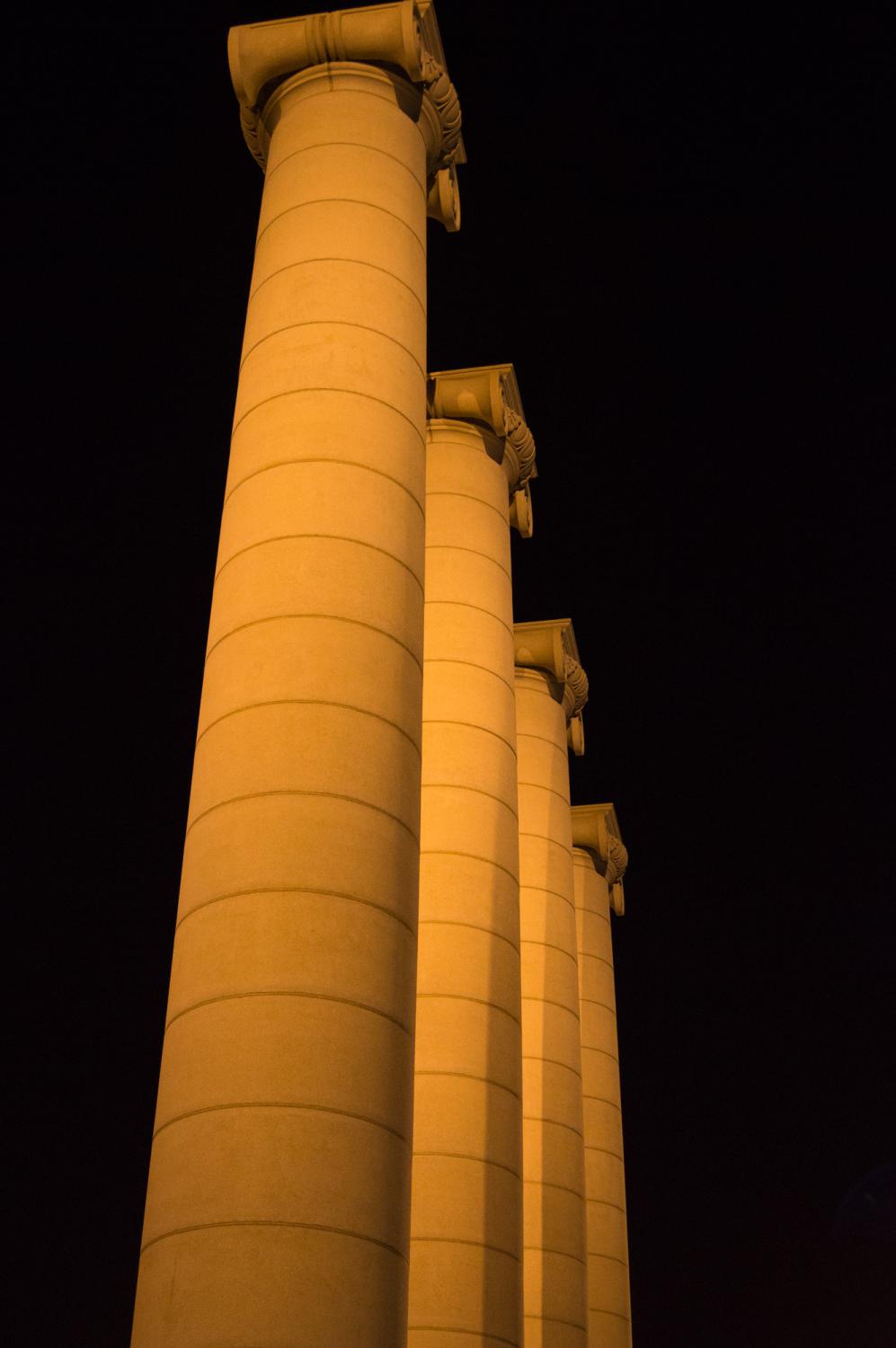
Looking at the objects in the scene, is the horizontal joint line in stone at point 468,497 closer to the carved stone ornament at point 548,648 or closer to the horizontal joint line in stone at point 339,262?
the carved stone ornament at point 548,648

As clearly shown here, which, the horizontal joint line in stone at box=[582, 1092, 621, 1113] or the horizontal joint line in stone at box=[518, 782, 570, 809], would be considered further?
the horizontal joint line in stone at box=[582, 1092, 621, 1113]

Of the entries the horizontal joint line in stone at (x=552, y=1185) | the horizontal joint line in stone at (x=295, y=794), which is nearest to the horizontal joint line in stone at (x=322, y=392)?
the horizontal joint line in stone at (x=295, y=794)

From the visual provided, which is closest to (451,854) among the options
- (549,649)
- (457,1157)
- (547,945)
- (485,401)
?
(457,1157)

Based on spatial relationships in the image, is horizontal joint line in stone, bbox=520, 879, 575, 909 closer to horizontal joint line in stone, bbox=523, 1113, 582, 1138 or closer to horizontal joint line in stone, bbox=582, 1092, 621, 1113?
horizontal joint line in stone, bbox=523, 1113, 582, 1138

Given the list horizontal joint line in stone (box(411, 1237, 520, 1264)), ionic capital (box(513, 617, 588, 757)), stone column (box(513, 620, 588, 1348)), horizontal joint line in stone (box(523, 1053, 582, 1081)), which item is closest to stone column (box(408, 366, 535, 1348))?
horizontal joint line in stone (box(411, 1237, 520, 1264))

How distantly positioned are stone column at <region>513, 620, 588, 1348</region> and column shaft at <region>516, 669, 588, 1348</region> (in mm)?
39

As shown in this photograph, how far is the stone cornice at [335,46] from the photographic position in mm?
43500

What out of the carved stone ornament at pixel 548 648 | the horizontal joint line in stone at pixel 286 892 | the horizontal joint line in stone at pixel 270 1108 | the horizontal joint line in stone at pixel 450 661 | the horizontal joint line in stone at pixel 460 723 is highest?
the carved stone ornament at pixel 548 648

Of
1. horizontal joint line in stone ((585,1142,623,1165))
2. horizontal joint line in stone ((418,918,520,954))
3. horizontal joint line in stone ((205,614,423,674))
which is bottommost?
horizontal joint line in stone ((205,614,423,674))

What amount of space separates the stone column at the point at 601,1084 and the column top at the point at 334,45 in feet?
177

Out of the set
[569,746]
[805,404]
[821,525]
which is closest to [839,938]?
[821,525]

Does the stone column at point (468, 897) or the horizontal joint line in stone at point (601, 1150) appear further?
the horizontal joint line in stone at point (601, 1150)

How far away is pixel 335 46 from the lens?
43719 mm

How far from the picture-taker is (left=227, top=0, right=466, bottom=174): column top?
43.5 m
